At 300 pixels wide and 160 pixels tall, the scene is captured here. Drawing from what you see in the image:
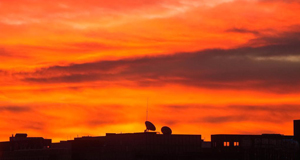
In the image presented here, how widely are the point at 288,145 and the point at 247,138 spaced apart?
1467 centimetres

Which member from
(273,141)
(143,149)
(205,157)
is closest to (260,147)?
(273,141)

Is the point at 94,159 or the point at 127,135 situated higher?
the point at 127,135

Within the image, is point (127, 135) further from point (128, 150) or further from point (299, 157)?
point (299, 157)

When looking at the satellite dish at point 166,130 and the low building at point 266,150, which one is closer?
the low building at point 266,150

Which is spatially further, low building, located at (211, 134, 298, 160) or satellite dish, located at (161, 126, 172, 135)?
satellite dish, located at (161, 126, 172, 135)

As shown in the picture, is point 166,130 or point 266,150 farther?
point 166,130

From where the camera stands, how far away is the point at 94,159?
176 m

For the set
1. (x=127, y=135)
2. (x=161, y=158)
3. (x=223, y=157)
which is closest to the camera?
(x=161, y=158)

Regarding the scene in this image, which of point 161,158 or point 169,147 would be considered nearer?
point 161,158

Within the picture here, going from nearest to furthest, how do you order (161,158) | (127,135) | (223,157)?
(161,158)
(223,157)
(127,135)

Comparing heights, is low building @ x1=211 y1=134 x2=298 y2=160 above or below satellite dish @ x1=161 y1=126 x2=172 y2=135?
below

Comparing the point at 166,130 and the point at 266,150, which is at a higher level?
the point at 166,130

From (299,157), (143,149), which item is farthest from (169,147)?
(299,157)

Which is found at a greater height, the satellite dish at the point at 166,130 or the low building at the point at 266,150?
the satellite dish at the point at 166,130
